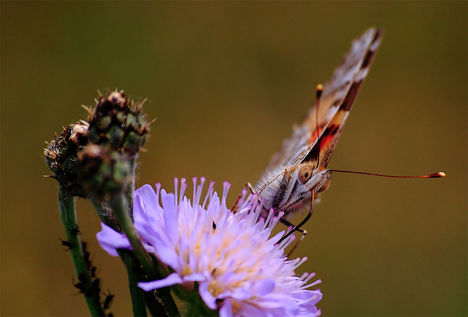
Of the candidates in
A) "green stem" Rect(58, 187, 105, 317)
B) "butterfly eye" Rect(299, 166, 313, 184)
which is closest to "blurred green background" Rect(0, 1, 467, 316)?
"butterfly eye" Rect(299, 166, 313, 184)

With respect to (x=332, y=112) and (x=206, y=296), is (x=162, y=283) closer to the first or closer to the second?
(x=206, y=296)

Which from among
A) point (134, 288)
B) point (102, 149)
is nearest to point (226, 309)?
point (134, 288)

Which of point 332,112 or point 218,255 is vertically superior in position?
point 332,112

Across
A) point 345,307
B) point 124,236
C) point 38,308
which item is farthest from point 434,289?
point 124,236

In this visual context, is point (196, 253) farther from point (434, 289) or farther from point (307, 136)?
point (434, 289)

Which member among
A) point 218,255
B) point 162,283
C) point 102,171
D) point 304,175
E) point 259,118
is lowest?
point 162,283

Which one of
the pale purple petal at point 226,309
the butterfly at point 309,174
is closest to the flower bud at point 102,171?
the pale purple petal at point 226,309

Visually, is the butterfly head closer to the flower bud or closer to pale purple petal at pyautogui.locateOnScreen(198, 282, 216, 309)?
pale purple petal at pyautogui.locateOnScreen(198, 282, 216, 309)

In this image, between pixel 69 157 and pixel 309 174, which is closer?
pixel 69 157
